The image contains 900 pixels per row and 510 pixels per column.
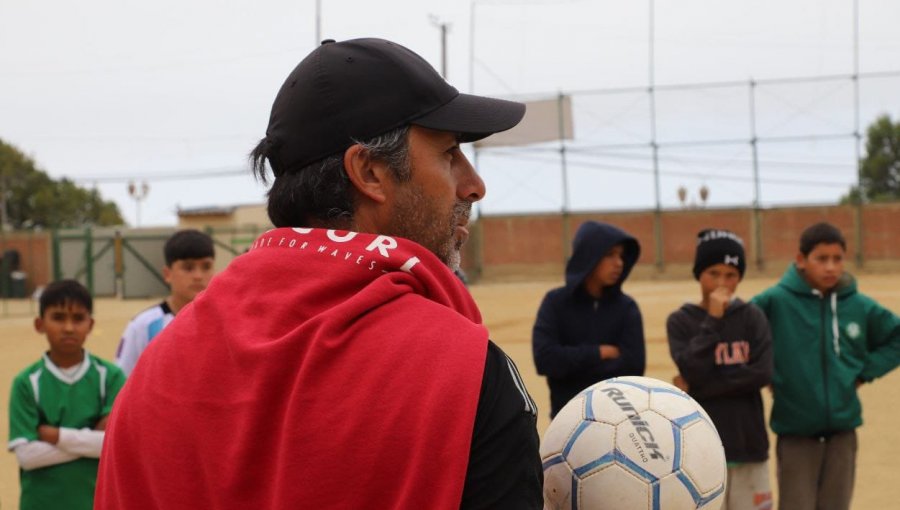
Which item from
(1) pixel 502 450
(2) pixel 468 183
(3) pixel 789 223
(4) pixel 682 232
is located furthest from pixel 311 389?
(4) pixel 682 232

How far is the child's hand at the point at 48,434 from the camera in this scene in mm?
4555

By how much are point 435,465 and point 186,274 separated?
165 inches

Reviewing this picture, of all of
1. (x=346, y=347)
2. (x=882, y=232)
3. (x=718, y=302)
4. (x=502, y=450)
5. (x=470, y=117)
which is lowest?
(x=882, y=232)

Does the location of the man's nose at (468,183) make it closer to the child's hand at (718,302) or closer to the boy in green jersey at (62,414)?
the boy in green jersey at (62,414)

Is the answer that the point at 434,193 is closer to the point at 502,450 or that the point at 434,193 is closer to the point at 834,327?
the point at 502,450

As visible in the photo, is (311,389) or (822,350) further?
(822,350)

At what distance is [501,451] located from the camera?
4.50 ft

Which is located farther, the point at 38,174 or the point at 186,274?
the point at 38,174

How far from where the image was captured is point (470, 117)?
65.3 inches

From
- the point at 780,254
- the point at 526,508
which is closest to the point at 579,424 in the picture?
the point at 526,508

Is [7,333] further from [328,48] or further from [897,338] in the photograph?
[328,48]

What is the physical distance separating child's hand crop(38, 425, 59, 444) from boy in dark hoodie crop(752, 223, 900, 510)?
3.75 metres

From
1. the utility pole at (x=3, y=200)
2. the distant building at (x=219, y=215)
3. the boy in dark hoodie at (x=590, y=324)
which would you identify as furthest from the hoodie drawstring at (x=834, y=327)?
the utility pole at (x=3, y=200)

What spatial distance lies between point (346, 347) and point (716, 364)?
4.12 metres
